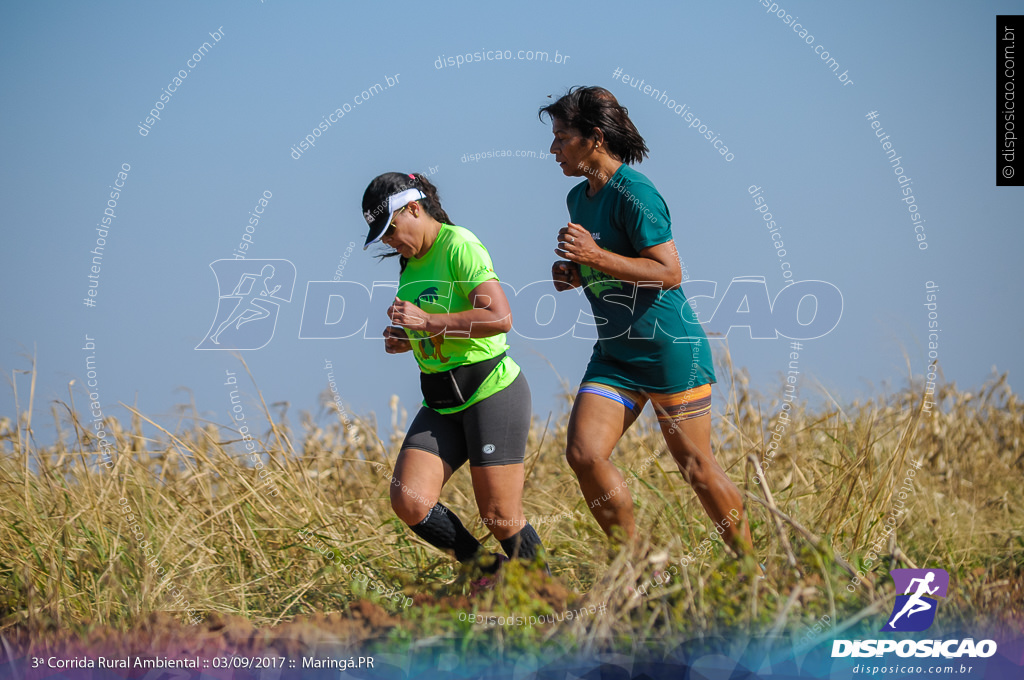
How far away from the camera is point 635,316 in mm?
3789

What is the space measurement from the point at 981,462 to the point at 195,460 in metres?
4.83

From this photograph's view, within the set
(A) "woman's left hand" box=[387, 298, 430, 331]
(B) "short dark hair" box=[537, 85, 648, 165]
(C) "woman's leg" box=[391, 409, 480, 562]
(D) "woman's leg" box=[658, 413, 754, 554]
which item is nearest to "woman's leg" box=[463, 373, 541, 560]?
(C) "woman's leg" box=[391, 409, 480, 562]

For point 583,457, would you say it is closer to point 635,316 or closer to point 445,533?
point 635,316

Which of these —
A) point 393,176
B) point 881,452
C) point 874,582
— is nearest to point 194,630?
point 393,176

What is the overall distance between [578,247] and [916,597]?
179cm

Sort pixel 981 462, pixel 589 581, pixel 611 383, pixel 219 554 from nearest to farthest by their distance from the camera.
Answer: pixel 611 383 → pixel 589 581 → pixel 219 554 → pixel 981 462

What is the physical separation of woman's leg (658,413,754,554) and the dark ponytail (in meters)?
1.31

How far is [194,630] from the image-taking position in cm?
370

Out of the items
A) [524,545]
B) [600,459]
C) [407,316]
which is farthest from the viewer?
[524,545]

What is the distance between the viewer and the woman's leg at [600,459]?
146 inches

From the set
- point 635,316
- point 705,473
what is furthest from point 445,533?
Answer: point 635,316

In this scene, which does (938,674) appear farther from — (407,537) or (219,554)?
(219,554)

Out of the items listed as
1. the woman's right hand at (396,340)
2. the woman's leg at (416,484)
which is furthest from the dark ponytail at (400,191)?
the woman's leg at (416,484)

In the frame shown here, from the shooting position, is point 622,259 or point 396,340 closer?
point 622,259
